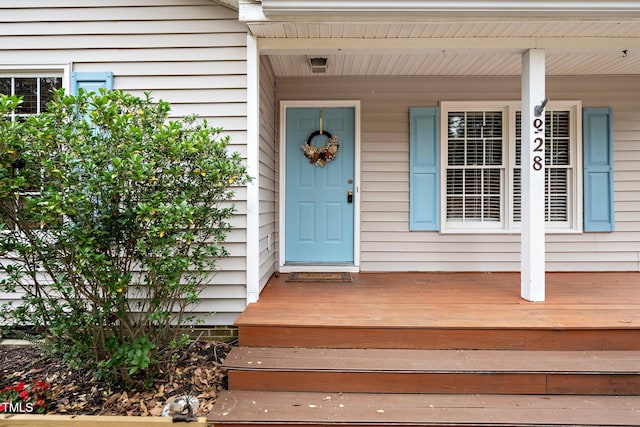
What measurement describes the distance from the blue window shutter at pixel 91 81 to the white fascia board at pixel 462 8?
4.66 ft

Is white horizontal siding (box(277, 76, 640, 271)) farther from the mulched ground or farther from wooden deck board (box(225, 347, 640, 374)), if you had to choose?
the mulched ground

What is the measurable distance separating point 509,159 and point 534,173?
1.42 meters

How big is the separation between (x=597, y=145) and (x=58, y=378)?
18.0ft

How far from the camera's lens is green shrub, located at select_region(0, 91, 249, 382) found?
2250 mm

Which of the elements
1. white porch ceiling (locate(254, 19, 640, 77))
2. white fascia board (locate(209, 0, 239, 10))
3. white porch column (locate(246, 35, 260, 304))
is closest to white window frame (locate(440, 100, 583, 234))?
white porch ceiling (locate(254, 19, 640, 77))

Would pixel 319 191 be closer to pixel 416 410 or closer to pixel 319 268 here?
pixel 319 268

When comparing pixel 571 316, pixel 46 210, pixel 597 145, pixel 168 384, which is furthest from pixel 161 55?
pixel 597 145

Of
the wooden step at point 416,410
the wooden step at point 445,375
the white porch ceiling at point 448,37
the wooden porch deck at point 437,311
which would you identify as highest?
the white porch ceiling at point 448,37

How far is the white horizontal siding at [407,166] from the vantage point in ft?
14.3

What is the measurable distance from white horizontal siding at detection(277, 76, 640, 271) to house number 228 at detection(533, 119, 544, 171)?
4.76 ft

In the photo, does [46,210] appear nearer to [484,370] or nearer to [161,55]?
[161,55]

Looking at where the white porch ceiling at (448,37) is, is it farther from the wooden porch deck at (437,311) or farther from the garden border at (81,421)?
the garden border at (81,421)

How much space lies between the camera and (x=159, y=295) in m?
2.55

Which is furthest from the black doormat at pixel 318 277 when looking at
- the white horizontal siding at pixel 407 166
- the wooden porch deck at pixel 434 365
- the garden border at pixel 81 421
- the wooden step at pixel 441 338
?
Answer: the garden border at pixel 81 421
